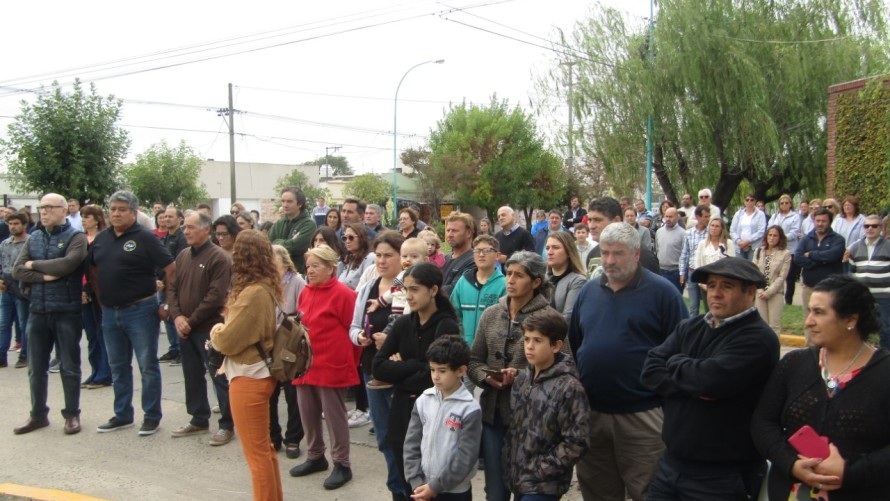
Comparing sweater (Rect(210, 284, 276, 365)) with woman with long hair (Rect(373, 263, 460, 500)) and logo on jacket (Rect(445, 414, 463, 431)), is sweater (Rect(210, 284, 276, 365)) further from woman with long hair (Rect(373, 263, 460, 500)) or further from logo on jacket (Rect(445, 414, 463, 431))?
logo on jacket (Rect(445, 414, 463, 431))

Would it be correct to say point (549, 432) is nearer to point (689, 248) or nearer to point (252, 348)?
point (252, 348)

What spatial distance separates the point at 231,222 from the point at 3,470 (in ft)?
10.2

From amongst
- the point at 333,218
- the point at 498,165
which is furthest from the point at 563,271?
the point at 498,165

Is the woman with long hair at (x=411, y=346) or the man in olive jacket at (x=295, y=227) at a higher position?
the man in olive jacket at (x=295, y=227)

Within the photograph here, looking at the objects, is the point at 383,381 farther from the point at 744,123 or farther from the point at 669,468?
the point at 744,123

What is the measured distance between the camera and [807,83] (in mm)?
22109

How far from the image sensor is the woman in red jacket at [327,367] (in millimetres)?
5840

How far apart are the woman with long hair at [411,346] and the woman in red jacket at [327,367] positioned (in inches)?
37.1

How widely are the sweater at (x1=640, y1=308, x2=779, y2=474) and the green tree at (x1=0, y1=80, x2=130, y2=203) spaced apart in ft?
59.0

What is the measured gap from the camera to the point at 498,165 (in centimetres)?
4709

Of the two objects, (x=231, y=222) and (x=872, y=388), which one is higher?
(x=231, y=222)

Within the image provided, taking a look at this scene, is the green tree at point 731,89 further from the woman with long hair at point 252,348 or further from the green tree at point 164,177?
the green tree at point 164,177

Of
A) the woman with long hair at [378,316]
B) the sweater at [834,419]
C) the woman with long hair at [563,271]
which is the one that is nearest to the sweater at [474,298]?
the woman with long hair at [563,271]

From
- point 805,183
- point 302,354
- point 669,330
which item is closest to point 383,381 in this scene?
point 302,354
